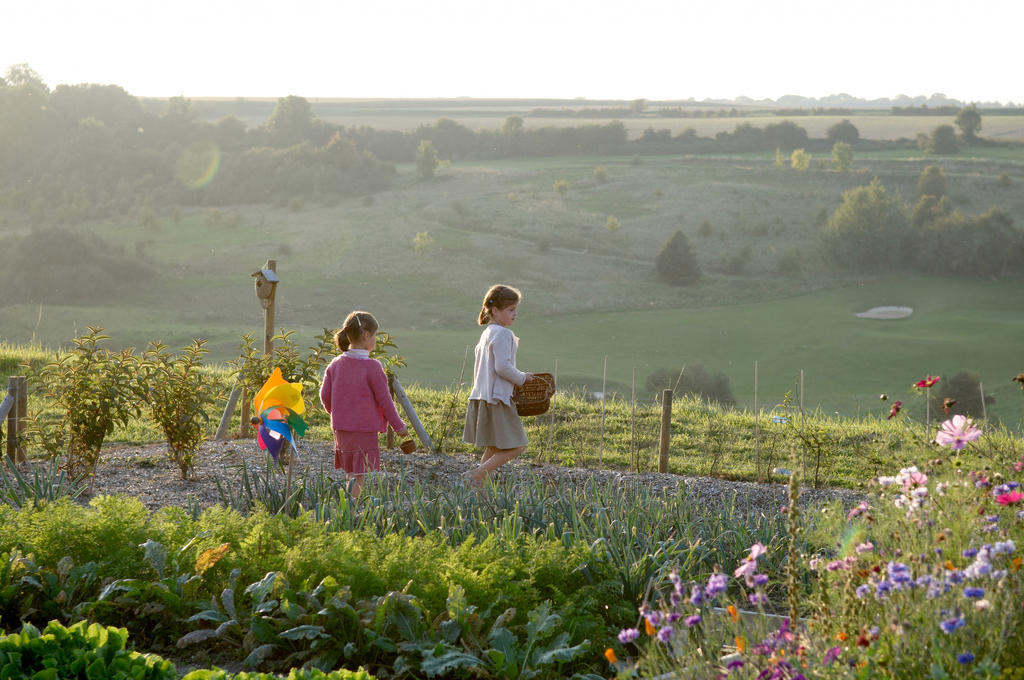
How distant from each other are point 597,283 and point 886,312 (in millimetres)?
15110

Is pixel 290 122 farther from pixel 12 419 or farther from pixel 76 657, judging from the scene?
pixel 76 657

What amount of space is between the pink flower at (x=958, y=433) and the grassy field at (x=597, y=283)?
85.7 ft

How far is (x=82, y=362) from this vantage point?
252 inches

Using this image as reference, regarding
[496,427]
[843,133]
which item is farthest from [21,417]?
[843,133]

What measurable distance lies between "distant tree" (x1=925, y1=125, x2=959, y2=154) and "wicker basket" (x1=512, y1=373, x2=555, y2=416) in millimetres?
87081

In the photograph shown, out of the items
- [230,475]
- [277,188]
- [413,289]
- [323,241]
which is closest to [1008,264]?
[413,289]

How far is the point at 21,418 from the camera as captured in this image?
7.16m

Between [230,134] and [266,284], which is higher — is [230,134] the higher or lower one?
the higher one

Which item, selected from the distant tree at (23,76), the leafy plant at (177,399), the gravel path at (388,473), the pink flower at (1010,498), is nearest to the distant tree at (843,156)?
the distant tree at (23,76)

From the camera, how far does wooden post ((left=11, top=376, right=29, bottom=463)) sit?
7043 millimetres

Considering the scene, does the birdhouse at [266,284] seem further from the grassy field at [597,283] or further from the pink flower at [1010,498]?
the grassy field at [597,283]

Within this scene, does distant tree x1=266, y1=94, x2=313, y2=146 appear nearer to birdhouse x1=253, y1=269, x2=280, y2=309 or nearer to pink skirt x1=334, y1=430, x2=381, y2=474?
birdhouse x1=253, y1=269, x2=280, y2=309

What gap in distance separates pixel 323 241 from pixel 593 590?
5610 cm

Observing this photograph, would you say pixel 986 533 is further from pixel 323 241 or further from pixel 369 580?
pixel 323 241
